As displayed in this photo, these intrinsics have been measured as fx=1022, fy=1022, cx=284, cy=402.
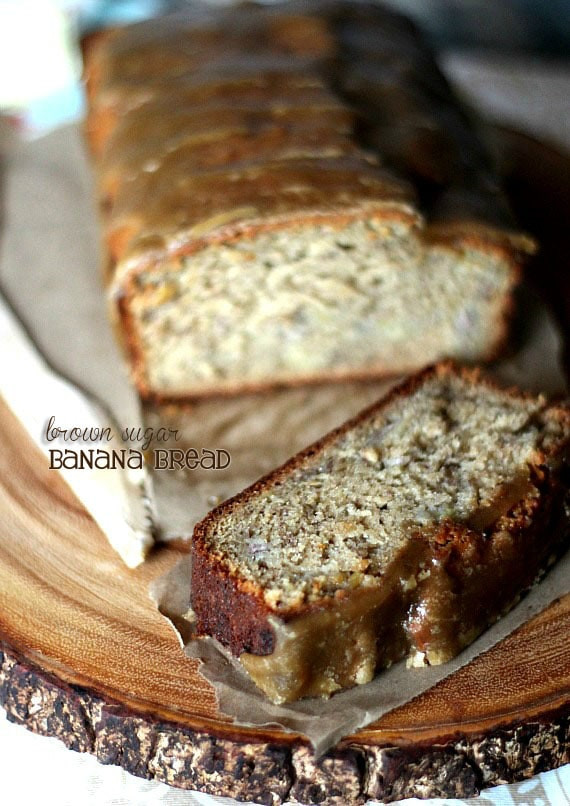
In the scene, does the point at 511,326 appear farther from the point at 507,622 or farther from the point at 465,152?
the point at 507,622

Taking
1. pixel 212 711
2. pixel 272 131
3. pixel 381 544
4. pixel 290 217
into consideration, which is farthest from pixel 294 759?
pixel 272 131

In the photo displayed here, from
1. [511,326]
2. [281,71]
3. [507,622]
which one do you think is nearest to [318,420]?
[511,326]

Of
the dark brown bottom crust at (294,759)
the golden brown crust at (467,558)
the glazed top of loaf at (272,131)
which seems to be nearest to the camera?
the dark brown bottom crust at (294,759)

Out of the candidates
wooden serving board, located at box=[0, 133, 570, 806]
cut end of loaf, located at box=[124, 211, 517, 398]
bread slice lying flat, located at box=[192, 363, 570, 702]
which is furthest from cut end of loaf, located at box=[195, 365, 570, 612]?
cut end of loaf, located at box=[124, 211, 517, 398]

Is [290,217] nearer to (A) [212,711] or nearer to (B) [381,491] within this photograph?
(B) [381,491]

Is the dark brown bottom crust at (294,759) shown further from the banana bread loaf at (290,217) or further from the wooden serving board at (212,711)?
the banana bread loaf at (290,217)

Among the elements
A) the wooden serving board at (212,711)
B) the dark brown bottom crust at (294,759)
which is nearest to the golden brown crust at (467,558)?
the wooden serving board at (212,711)

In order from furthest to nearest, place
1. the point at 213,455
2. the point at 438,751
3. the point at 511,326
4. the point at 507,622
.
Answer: the point at 511,326, the point at 213,455, the point at 507,622, the point at 438,751
